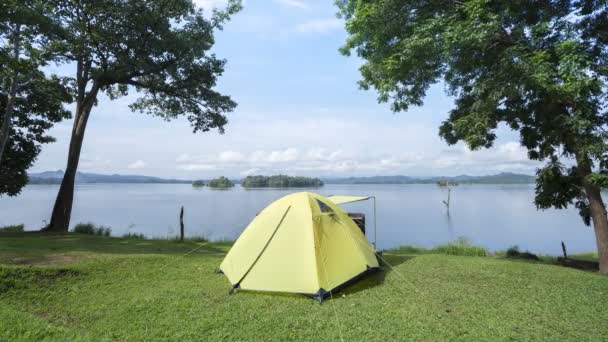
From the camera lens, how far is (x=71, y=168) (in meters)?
14.3

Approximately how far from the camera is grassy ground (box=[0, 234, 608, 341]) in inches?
164

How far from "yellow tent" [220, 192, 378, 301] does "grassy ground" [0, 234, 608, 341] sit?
9.0 inches

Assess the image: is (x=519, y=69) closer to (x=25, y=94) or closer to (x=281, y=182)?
(x=25, y=94)

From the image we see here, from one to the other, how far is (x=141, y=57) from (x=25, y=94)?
5427 millimetres

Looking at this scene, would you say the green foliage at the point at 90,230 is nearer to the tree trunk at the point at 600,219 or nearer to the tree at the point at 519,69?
the tree at the point at 519,69

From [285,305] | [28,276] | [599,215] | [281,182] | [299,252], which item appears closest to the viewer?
[285,305]

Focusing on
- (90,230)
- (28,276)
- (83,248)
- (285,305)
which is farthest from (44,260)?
(90,230)

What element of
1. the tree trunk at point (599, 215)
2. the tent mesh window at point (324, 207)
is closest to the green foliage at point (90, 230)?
the tent mesh window at point (324, 207)

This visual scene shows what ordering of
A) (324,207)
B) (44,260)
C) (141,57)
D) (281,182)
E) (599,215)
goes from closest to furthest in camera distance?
(324,207)
(44,260)
(599,215)
(141,57)
(281,182)

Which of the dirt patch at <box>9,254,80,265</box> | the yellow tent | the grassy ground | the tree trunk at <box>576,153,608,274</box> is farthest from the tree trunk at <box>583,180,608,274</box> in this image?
the dirt patch at <box>9,254,80,265</box>

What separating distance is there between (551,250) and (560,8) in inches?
651

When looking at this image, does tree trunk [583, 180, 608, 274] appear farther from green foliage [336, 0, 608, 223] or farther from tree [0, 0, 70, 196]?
tree [0, 0, 70, 196]

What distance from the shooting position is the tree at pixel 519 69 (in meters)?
7.57

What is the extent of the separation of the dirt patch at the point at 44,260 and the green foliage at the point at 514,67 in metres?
8.70
